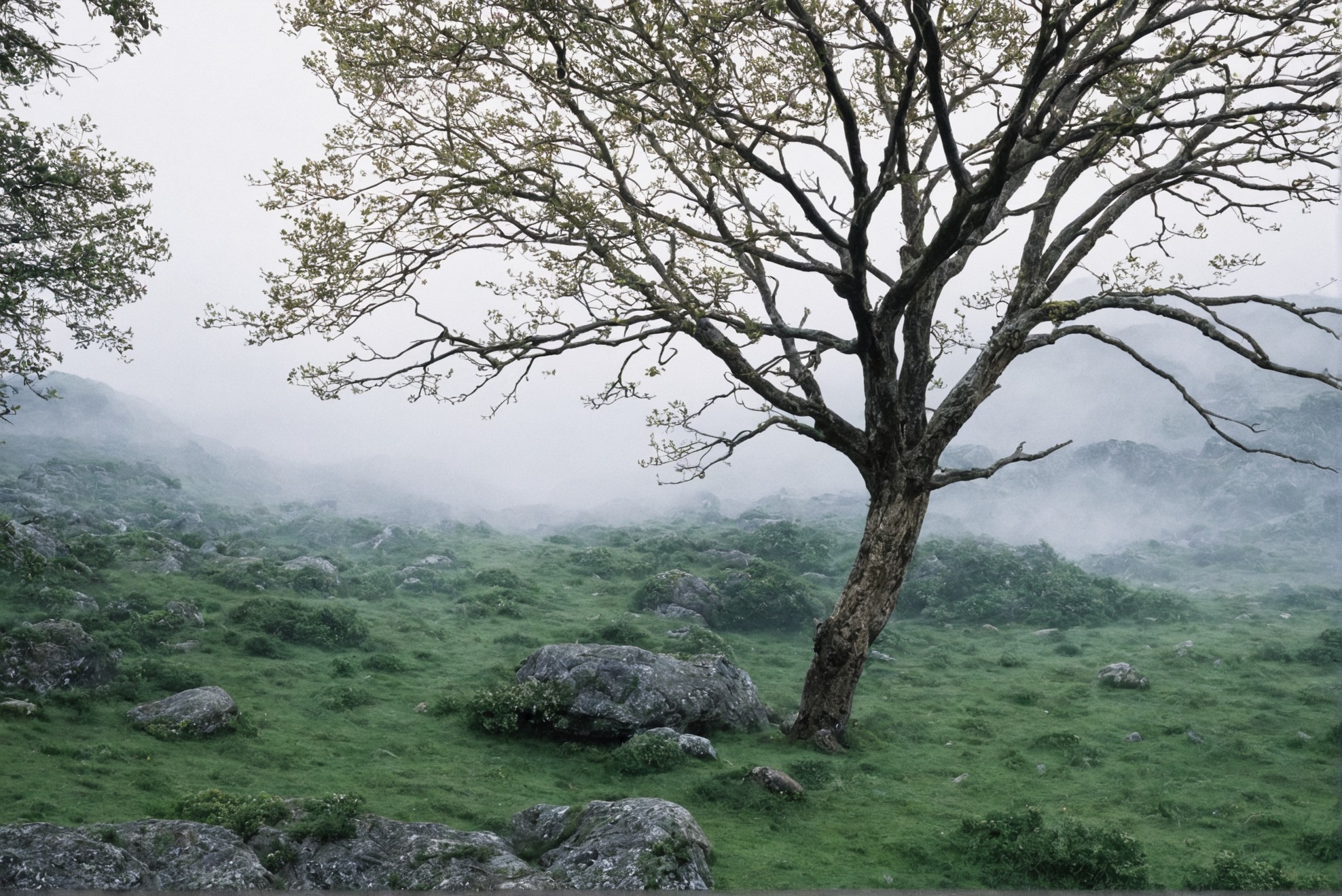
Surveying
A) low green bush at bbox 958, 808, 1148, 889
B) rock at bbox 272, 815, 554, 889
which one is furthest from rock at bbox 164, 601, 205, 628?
low green bush at bbox 958, 808, 1148, 889

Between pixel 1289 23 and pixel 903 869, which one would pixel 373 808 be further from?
pixel 1289 23

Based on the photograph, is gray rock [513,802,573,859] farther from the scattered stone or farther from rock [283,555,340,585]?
rock [283,555,340,585]

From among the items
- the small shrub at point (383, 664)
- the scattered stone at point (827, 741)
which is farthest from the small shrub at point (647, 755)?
the small shrub at point (383, 664)

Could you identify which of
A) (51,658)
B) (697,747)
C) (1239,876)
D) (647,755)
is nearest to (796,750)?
(697,747)

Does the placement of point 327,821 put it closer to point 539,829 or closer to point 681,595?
point 539,829

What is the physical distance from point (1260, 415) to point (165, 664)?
64195 millimetres

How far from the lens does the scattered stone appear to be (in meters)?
14.2

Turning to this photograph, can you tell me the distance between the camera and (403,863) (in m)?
8.44

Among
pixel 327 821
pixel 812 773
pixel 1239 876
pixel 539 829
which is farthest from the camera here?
pixel 812 773

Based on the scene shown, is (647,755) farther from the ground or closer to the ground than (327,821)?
closer to the ground

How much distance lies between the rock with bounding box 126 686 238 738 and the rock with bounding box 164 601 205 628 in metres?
5.52

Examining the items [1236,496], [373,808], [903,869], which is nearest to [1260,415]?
[1236,496]

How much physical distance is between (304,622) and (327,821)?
12725 mm

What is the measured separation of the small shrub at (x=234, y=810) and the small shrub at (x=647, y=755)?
5300 mm
